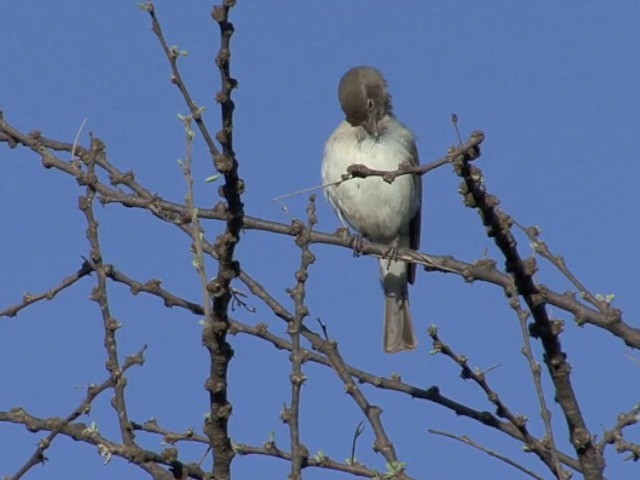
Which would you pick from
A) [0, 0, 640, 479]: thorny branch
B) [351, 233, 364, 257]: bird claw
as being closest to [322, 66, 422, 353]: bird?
[351, 233, 364, 257]: bird claw

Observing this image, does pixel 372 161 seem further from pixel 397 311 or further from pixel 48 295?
pixel 48 295

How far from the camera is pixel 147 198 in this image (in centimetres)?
439

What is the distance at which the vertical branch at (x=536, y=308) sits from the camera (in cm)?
334

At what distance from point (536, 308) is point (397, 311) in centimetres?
641

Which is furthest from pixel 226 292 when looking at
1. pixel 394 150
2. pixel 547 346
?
pixel 394 150

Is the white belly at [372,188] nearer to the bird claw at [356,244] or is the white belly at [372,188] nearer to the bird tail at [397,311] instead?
the bird tail at [397,311]

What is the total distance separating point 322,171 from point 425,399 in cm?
470

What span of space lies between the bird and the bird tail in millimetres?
550

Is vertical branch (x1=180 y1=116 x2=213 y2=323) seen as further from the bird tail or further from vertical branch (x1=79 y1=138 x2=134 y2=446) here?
the bird tail

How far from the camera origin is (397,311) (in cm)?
1000

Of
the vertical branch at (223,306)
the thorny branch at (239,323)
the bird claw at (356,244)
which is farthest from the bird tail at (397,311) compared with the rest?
the vertical branch at (223,306)

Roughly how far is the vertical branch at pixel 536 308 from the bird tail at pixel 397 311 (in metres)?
6.05

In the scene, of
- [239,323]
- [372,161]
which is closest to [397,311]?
[372,161]

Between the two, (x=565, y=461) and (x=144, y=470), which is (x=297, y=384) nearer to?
(x=144, y=470)
